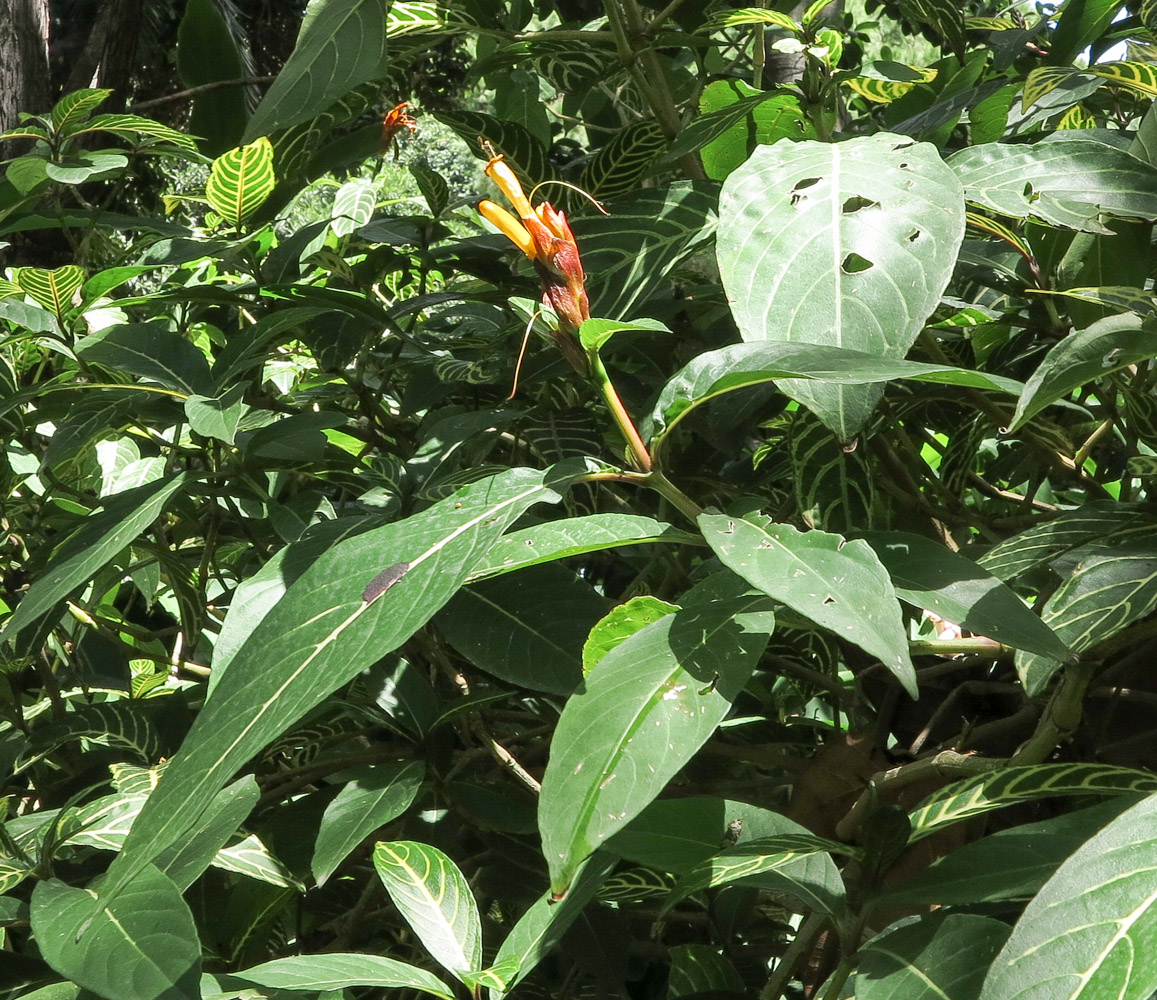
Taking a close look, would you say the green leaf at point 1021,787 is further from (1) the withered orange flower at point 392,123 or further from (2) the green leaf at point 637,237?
(1) the withered orange flower at point 392,123

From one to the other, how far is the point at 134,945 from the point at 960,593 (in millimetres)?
526

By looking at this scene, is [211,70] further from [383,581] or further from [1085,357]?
[1085,357]

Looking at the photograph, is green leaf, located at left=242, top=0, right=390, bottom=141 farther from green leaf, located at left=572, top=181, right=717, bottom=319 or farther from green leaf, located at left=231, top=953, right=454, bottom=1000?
green leaf, located at left=231, top=953, right=454, bottom=1000

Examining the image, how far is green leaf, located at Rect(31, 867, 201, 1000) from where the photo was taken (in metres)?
0.60

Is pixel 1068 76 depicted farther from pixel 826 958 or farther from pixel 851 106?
pixel 851 106

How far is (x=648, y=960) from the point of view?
39.6 inches

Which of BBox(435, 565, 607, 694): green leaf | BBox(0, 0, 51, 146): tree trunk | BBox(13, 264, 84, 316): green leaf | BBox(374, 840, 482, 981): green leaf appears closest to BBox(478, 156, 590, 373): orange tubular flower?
BBox(435, 565, 607, 694): green leaf

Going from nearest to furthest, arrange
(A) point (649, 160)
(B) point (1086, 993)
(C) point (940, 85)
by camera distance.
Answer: (B) point (1086, 993)
(A) point (649, 160)
(C) point (940, 85)

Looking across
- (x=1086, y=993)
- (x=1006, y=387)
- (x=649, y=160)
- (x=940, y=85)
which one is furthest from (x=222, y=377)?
(x=940, y=85)

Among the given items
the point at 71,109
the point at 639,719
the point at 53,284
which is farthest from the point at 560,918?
the point at 71,109

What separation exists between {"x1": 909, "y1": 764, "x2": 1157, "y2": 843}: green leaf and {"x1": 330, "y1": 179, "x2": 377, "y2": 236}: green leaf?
43.8 inches

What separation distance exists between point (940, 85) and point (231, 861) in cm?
111

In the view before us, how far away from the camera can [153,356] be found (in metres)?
0.97

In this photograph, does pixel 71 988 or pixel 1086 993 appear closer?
pixel 1086 993
